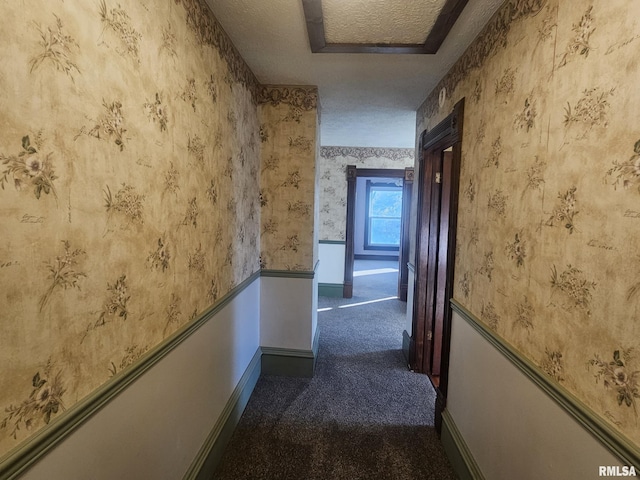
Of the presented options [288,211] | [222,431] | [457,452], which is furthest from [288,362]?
[457,452]

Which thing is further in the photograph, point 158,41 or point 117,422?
point 158,41

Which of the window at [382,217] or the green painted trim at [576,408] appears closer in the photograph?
the green painted trim at [576,408]

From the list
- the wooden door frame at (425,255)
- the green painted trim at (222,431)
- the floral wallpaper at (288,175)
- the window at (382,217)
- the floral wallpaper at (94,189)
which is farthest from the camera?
the window at (382,217)

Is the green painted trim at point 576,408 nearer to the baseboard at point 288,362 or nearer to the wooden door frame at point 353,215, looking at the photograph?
the baseboard at point 288,362

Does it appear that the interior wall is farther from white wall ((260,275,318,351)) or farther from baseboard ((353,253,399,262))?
baseboard ((353,253,399,262))

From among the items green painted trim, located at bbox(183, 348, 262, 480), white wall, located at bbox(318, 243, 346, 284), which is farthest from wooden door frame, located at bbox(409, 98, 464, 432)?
white wall, located at bbox(318, 243, 346, 284)

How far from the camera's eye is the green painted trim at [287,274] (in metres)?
2.62

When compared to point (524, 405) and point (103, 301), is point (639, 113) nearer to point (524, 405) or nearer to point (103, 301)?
point (524, 405)

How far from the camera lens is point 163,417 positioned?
1252 millimetres

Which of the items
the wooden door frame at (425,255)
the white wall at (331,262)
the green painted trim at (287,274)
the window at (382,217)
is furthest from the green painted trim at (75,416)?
the window at (382,217)

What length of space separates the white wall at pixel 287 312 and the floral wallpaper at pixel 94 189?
3.76 ft

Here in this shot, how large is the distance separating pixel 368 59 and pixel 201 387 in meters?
2.00

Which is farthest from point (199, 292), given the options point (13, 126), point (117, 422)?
point (13, 126)

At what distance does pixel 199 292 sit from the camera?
1521mm
